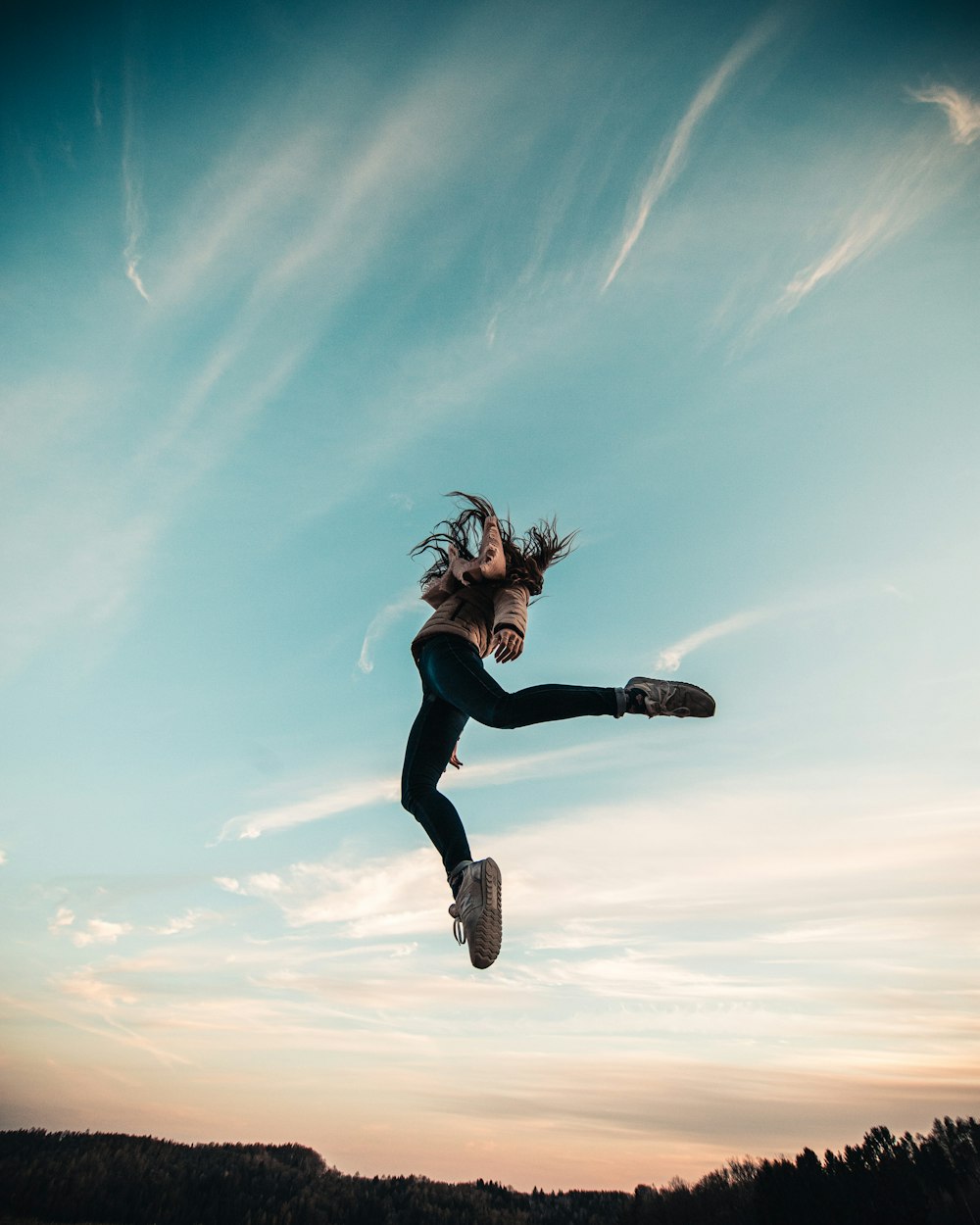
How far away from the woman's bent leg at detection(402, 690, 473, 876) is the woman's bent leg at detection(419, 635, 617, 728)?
1.18 ft

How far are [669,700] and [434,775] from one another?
1.44 metres

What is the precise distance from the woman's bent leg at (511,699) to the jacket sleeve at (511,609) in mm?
283

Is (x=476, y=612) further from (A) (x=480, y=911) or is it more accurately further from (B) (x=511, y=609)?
(A) (x=480, y=911)

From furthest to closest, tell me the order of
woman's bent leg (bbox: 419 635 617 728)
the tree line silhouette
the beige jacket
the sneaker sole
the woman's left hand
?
the tree line silhouette, the beige jacket, the woman's left hand, woman's bent leg (bbox: 419 635 617 728), the sneaker sole

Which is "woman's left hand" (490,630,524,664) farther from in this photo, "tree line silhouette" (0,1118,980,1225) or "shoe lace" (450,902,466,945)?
"tree line silhouette" (0,1118,980,1225)

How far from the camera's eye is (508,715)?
3285 millimetres

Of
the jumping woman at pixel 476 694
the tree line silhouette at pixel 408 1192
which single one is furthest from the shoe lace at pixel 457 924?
the tree line silhouette at pixel 408 1192

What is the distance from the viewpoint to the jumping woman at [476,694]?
10.8ft

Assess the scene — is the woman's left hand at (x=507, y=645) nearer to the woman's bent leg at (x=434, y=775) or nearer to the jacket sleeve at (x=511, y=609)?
the jacket sleeve at (x=511, y=609)

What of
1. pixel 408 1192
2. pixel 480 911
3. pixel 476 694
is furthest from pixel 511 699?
pixel 408 1192

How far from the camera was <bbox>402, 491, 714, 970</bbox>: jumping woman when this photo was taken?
129 inches

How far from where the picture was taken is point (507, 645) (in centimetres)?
356

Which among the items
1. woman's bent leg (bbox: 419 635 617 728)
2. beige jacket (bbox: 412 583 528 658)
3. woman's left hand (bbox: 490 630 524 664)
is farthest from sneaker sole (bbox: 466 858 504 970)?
beige jacket (bbox: 412 583 528 658)

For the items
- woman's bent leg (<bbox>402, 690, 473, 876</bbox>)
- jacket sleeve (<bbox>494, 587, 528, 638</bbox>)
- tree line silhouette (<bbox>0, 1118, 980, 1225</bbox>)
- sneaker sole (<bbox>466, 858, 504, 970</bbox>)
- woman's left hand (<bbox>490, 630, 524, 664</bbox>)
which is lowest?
tree line silhouette (<bbox>0, 1118, 980, 1225</bbox>)
